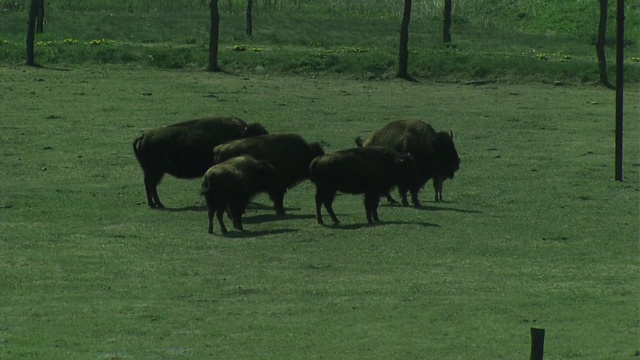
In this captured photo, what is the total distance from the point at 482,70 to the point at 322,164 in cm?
2409

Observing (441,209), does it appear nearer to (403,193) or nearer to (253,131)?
(403,193)

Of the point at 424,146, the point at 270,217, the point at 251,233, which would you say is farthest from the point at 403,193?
the point at 251,233

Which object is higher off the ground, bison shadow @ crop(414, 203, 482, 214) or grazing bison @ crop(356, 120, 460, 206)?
grazing bison @ crop(356, 120, 460, 206)

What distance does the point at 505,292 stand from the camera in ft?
52.1

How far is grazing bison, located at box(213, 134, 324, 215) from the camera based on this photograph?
2184 cm

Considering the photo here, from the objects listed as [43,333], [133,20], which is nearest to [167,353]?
[43,333]

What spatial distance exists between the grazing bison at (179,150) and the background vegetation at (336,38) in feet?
68.0

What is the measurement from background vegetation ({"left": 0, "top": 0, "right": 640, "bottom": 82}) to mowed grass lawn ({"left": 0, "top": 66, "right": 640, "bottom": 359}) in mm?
10987

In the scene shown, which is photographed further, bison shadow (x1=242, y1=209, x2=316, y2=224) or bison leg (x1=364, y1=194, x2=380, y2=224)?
bison shadow (x1=242, y1=209, x2=316, y2=224)

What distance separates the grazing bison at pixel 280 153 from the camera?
2184 cm

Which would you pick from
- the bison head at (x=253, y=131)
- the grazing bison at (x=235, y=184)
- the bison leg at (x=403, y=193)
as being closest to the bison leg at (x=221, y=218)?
the grazing bison at (x=235, y=184)

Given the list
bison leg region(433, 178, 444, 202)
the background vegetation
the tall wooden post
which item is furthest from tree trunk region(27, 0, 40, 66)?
bison leg region(433, 178, 444, 202)

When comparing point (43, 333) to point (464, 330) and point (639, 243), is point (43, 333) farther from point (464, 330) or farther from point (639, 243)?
point (639, 243)

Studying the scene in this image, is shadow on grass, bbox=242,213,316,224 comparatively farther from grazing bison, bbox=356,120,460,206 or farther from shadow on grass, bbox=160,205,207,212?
grazing bison, bbox=356,120,460,206
